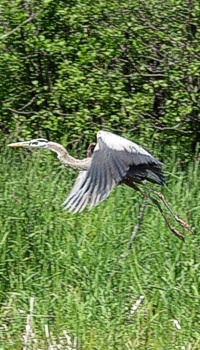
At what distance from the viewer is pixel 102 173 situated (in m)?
5.35

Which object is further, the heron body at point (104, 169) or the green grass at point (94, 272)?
the heron body at point (104, 169)

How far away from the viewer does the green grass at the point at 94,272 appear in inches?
182

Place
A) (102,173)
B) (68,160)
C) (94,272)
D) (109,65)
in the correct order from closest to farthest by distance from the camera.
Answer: (94,272), (102,173), (68,160), (109,65)

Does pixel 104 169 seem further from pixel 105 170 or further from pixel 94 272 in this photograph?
pixel 94 272

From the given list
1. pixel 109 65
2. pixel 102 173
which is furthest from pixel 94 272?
pixel 109 65

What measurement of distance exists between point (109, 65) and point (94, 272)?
11.8 feet

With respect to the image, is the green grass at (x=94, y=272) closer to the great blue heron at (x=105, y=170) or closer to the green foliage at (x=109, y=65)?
the great blue heron at (x=105, y=170)

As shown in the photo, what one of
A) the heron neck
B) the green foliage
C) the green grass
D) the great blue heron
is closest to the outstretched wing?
the great blue heron

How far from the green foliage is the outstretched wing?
237cm

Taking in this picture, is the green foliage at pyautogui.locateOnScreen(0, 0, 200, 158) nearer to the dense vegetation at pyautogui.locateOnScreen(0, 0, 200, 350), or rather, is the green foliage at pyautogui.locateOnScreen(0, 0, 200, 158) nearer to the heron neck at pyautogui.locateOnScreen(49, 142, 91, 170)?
the dense vegetation at pyautogui.locateOnScreen(0, 0, 200, 350)

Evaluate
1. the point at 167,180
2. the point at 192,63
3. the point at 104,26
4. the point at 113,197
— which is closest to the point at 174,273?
the point at 113,197

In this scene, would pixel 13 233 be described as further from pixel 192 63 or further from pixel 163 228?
pixel 192 63

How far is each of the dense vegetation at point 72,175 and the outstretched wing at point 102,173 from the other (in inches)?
11.9

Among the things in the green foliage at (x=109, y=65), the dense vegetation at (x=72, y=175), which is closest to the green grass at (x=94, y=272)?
the dense vegetation at (x=72, y=175)
